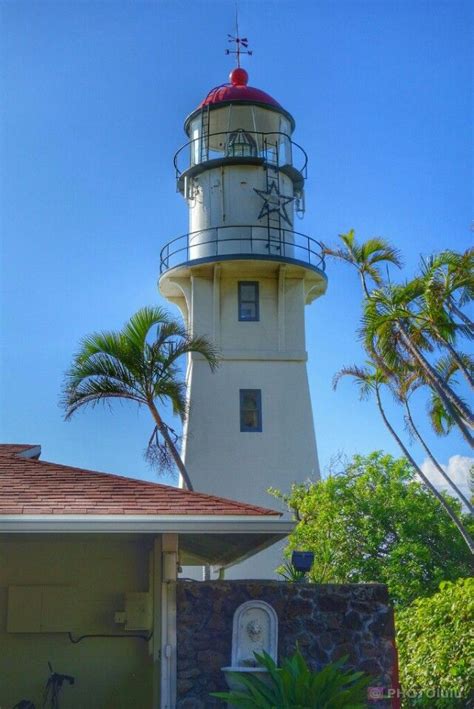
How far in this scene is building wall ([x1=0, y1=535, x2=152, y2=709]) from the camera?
33.8 feet

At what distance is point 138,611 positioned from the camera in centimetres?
1016

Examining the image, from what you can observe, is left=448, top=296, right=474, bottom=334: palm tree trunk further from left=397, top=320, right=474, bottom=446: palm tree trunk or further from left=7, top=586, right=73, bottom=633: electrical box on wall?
left=7, top=586, right=73, bottom=633: electrical box on wall

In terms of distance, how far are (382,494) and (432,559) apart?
1.41 metres

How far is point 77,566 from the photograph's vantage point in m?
10.6

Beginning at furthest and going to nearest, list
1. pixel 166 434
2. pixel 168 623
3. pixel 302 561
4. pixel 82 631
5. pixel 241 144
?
→ pixel 241 144 < pixel 166 434 < pixel 302 561 < pixel 82 631 < pixel 168 623

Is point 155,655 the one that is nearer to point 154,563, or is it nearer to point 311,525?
point 154,563

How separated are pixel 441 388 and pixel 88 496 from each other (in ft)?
26.6

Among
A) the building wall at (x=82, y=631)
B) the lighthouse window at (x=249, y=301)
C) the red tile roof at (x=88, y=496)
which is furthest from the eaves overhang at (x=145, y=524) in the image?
the lighthouse window at (x=249, y=301)

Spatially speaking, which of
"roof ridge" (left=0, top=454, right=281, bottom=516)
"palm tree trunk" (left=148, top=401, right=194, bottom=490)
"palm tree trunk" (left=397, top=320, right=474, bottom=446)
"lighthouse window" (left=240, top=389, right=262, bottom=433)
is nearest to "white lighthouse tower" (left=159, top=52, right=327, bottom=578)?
"lighthouse window" (left=240, top=389, right=262, bottom=433)

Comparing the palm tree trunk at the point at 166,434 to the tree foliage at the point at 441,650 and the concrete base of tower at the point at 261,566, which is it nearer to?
the concrete base of tower at the point at 261,566

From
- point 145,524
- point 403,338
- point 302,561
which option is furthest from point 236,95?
point 145,524

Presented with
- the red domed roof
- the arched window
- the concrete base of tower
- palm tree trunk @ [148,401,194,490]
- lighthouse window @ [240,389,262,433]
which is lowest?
the concrete base of tower

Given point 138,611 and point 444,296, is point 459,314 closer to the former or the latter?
point 444,296

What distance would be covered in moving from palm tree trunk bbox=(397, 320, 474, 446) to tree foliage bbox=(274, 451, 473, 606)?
174 centimetres
